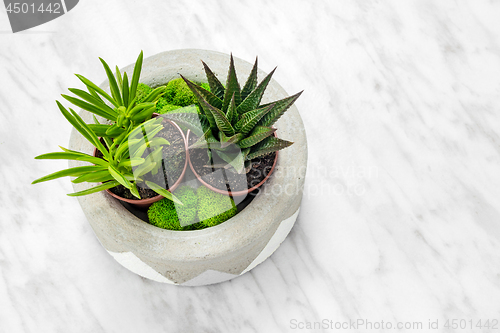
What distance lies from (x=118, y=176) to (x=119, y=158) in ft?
0.40

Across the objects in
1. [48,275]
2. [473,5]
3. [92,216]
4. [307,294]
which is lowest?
[48,275]

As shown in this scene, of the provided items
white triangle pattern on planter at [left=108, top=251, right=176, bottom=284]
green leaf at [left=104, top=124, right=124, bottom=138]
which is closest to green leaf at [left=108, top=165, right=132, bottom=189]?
green leaf at [left=104, top=124, right=124, bottom=138]

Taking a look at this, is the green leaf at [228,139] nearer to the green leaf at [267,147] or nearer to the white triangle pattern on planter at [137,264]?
the green leaf at [267,147]

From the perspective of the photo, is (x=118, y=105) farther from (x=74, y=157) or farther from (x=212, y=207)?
(x=212, y=207)

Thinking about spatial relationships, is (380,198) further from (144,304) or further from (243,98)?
(144,304)

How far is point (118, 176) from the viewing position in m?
1.09

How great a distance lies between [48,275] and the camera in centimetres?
177

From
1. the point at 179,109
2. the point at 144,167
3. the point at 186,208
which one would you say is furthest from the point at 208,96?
the point at 186,208

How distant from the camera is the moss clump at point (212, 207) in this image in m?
1.33

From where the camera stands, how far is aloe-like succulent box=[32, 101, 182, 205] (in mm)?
1121

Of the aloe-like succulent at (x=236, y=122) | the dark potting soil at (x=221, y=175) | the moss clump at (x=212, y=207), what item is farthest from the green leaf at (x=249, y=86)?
the moss clump at (x=212, y=207)

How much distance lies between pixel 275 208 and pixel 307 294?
2.27 ft

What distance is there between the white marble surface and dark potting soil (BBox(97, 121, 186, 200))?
617 mm

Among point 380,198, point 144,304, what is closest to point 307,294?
point 380,198
